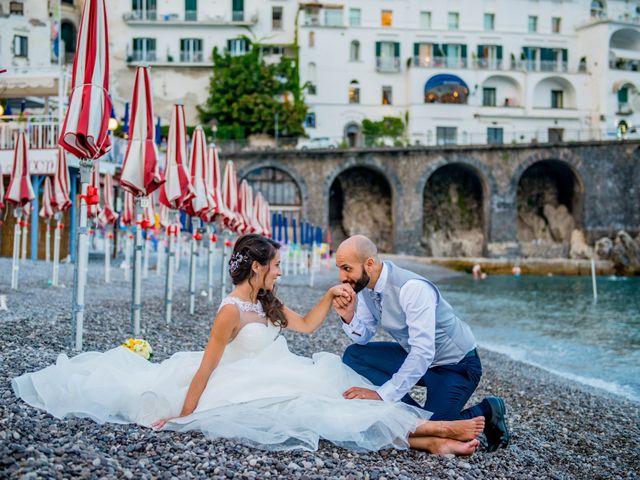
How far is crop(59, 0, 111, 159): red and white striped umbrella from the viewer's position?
7238mm

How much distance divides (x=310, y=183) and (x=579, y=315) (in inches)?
1085

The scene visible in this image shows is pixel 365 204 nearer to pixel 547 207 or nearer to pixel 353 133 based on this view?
pixel 353 133

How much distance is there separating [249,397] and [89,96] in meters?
4.06

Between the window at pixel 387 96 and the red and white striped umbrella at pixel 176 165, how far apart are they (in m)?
43.0

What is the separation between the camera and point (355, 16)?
5372cm

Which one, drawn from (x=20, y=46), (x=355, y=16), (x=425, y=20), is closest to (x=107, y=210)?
(x=20, y=46)

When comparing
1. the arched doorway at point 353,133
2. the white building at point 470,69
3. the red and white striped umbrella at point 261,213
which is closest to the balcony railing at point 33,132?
the red and white striped umbrella at point 261,213

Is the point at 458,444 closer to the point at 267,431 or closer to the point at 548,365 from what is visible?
the point at 267,431

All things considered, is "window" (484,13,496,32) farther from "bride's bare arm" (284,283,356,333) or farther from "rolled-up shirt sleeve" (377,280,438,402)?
"rolled-up shirt sleeve" (377,280,438,402)

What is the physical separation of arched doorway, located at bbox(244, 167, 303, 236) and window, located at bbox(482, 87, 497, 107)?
1608cm

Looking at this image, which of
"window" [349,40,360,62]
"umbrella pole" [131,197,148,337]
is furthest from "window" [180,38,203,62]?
"umbrella pole" [131,197,148,337]

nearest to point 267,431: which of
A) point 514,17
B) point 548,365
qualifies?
point 548,365

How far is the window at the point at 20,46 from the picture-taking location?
44.4 m

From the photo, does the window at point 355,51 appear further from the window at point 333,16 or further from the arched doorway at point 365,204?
the arched doorway at point 365,204
